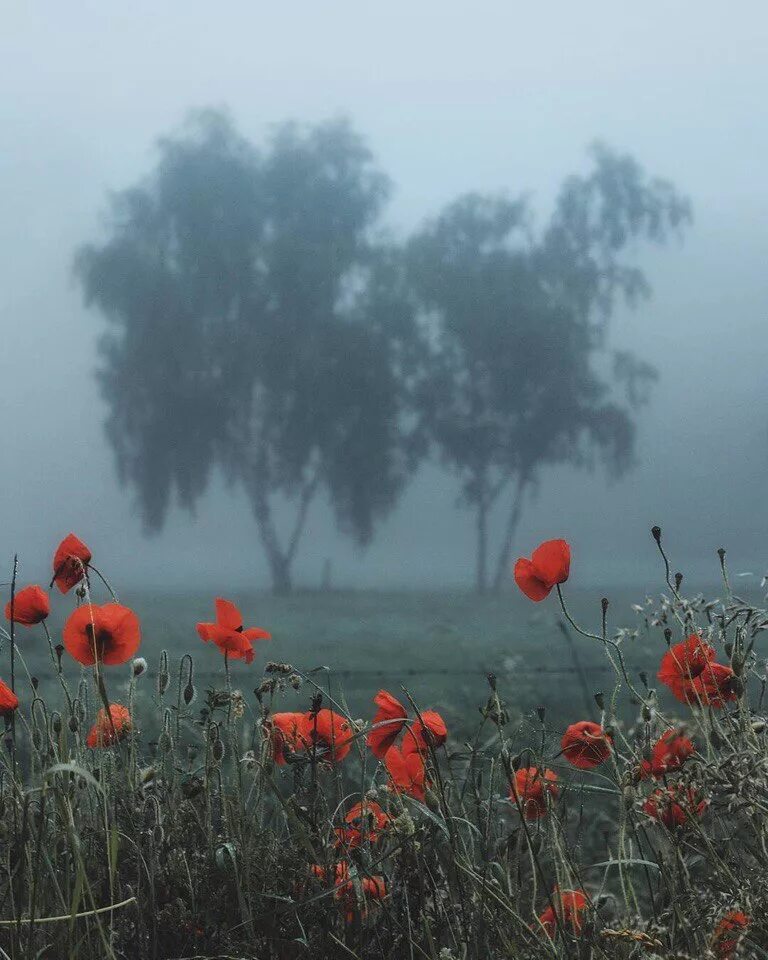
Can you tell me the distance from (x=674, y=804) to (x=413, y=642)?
44.9ft

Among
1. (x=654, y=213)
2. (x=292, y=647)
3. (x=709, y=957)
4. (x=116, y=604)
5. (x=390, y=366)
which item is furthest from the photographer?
(x=390, y=366)

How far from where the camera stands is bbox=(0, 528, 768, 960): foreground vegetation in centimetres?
151

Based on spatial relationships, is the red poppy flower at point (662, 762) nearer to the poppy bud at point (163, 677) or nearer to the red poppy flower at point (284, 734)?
the red poppy flower at point (284, 734)

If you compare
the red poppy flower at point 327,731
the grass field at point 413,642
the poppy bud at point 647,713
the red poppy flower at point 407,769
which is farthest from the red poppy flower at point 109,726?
the grass field at point 413,642

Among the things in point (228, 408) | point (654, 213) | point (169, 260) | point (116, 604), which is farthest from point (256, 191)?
point (116, 604)

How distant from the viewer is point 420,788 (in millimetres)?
1872

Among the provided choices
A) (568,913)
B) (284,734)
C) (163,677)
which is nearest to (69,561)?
(163,677)

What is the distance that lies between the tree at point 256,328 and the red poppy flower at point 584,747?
23.0m

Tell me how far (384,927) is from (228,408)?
23.3 metres

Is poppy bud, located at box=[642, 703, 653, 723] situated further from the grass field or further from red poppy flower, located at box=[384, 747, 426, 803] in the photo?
the grass field

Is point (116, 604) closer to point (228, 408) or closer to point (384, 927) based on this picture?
point (384, 927)

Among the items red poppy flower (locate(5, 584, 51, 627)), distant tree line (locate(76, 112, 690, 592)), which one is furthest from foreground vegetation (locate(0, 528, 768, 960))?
distant tree line (locate(76, 112, 690, 592))

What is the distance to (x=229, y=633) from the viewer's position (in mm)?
1946

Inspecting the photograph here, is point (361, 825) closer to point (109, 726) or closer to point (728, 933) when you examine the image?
point (109, 726)
